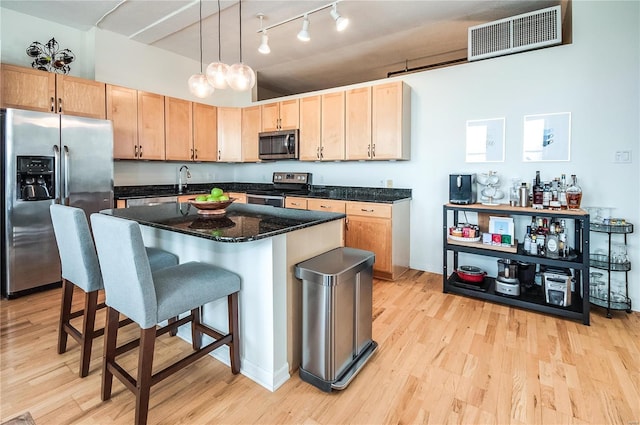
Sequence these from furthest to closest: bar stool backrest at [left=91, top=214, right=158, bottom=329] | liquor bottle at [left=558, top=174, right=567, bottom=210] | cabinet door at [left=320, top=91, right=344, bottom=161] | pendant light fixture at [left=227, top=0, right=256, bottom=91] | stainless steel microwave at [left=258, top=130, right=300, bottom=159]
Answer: stainless steel microwave at [left=258, top=130, right=300, bottom=159]
cabinet door at [left=320, top=91, right=344, bottom=161]
liquor bottle at [left=558, top=174, right=567, bottom=210]
pendant light fixture at [left=227, top=0, right=256, bottom=91]
bar stool backrest at [left=91, top=214, right=158, bottom=329]

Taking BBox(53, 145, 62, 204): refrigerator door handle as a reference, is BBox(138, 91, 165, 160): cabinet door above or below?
above

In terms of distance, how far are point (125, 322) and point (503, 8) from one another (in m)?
4.26

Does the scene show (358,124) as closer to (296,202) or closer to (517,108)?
(296,202)

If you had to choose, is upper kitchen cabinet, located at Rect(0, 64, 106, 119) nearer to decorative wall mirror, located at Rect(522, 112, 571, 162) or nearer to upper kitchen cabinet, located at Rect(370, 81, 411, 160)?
upper kitchen cabinet, located at Rect(370, 81, 411, 160)

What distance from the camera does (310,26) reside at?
3.68m

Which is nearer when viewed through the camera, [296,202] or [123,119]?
[123,119]

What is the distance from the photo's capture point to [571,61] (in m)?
2.94

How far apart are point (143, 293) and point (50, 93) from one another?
10.3ft

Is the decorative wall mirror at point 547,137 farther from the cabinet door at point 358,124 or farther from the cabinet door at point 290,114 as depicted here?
the cabinet door at point 290,114

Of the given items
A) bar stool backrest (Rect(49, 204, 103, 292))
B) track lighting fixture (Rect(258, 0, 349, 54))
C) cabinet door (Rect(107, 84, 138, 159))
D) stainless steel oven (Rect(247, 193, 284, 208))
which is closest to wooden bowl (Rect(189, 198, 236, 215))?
bar stool backrest (Rect(49, 204, 103, 292))

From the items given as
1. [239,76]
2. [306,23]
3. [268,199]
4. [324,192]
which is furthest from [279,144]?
[239,76]

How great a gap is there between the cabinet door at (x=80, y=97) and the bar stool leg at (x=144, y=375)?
3.18 meters

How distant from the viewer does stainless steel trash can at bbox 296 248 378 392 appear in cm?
170

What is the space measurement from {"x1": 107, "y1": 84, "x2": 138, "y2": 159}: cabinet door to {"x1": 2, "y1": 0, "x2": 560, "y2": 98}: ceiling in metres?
0.76
